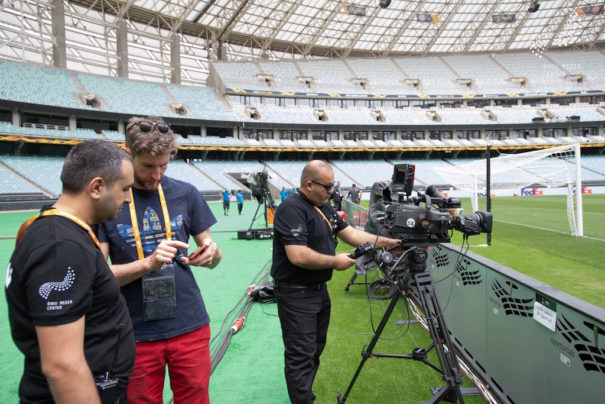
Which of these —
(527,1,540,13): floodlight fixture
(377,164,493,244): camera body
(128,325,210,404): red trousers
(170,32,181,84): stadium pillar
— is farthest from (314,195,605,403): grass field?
(527,1,540,13): floodlight fixture

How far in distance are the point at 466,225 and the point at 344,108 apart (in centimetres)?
5325

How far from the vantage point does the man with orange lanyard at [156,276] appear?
200cm

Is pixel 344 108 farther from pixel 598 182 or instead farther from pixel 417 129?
pixel 598 182

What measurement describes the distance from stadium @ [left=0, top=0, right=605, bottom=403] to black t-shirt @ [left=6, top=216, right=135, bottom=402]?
2.33m

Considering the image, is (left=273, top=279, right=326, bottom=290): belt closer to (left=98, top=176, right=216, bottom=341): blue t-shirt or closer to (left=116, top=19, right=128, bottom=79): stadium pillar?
(left=98, top=176, right=216, bottom=341): blue t-shirt

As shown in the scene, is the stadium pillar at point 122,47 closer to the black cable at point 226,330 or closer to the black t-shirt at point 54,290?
the black cable at point 226,330

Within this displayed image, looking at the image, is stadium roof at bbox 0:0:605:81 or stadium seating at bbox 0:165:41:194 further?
stadium roof at bbox 0:0:605:81

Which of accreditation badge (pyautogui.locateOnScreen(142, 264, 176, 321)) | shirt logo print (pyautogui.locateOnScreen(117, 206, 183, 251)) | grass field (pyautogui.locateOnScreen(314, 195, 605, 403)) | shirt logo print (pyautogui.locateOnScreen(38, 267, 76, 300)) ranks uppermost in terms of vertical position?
shirt logo print (pyautogui.locateOnScreen(117, 206, 183, 251))

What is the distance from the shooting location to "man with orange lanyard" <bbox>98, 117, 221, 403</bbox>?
78.7 inches

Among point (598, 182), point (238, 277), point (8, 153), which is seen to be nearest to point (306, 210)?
point (238, 277)

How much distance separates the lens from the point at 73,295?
1.23 m

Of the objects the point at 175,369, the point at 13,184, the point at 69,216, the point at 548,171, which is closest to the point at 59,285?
the point at 69,216

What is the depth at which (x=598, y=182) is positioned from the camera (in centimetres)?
4000

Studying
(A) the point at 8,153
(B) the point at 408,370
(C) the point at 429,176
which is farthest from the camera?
(C) the point at 429,176
